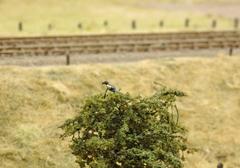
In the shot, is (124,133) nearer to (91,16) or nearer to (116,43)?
(116,43)

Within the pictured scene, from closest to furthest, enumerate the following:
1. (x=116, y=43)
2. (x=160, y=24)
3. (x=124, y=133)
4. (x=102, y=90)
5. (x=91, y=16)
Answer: (x=124, y=133)
(x=102, y=90)
(x=116, y=43)
(x=160, y=24)
(x=91, y=16)

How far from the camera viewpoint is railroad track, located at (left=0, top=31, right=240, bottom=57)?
2602cm

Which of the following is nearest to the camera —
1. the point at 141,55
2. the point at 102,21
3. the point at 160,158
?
the point at 160,158

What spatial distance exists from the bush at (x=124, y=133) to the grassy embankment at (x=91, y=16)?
62.4 feet

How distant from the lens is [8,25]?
34.9m

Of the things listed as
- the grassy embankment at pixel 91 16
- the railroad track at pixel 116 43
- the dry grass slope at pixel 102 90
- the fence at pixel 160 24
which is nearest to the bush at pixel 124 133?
the dry grass slope at pixel 102 90

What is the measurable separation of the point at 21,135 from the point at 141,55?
9.65 meters

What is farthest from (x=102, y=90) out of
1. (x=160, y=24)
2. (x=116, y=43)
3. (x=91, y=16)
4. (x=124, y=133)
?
(x=91, y=16)

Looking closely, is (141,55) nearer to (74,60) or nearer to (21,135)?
(74,60)

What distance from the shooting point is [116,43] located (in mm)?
27859

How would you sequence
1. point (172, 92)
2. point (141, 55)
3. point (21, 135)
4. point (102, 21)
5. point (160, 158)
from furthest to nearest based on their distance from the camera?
point (102, 21), point (141, 55), point (21, 135), point (172, 92), point (160, 158)

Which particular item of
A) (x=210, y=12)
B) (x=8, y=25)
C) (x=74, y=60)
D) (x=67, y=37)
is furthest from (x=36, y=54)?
(x=210, y=12)

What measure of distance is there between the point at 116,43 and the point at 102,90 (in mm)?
5265

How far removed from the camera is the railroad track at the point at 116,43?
85.4ft
